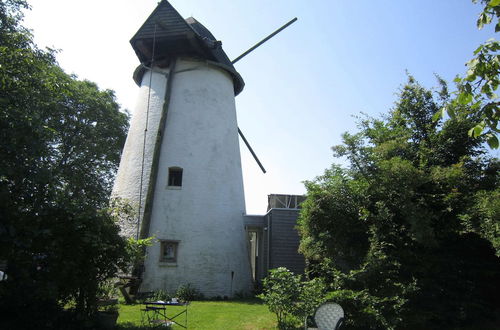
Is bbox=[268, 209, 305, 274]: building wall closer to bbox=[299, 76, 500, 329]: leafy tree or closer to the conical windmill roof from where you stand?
bbox=[299, 76, 500, 329]: leafy tree

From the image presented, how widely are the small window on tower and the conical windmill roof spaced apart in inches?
193

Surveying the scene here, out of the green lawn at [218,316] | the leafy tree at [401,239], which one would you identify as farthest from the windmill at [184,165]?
the leafy tree at [401,239]

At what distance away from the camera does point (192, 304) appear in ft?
36.3

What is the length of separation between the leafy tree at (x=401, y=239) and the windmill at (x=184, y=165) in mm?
4756

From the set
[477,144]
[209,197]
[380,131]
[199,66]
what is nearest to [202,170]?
[209,197]

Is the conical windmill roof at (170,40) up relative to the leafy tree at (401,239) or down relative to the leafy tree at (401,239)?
up

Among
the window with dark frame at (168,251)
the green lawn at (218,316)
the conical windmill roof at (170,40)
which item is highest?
the conical windmill roof at (170,40)

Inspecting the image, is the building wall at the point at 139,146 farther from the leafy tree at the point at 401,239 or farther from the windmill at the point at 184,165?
the leafy tree at the point at 401,239

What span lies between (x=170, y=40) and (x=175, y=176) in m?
5.67

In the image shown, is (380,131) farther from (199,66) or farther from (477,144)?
(199,66)

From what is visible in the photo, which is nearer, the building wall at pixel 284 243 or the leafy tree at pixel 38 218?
the leafy tree at pixel 38 218

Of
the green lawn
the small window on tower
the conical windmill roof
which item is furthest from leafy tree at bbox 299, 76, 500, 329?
the conical windmill roof

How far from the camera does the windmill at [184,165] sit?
511 inches

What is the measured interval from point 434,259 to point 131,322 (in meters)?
7.08
